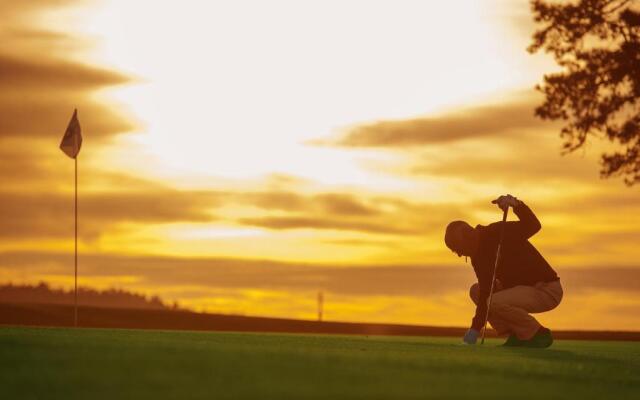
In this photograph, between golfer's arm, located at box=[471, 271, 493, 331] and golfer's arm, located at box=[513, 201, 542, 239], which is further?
golfer's arm, located at box=[471, 271, 493, 331]

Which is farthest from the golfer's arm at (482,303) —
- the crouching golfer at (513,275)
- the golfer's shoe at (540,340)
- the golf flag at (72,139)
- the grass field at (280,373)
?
the golf flag at (72,139)

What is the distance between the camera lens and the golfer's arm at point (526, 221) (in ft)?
51.3

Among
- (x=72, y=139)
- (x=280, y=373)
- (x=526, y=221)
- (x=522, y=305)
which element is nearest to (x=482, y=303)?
(x=522, y=305)

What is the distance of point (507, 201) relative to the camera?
1574 cm

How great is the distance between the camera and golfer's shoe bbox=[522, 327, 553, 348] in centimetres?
1592

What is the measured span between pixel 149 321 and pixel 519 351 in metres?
15.2

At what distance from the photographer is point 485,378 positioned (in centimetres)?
970

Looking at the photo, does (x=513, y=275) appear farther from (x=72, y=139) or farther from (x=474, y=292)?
(x=72, y=139)

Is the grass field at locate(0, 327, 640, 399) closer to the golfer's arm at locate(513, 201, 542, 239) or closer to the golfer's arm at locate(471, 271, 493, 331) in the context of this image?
the golfer's arm at locate(471, 271, 493, 331)

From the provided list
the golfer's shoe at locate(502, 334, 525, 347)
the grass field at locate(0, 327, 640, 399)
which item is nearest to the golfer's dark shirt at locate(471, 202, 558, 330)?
the golfer's shoe at locate(502, 334, 525, 347)

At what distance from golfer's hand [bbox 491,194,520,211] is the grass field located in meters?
2.95

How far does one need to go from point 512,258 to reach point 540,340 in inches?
49.2

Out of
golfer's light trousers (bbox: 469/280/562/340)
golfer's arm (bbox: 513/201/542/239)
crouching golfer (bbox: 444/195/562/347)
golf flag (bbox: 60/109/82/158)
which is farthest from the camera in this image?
golf flag (bbox: 60/109/82/158)

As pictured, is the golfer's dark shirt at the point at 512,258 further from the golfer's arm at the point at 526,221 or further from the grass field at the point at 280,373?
the grass field at the point at 280,373
